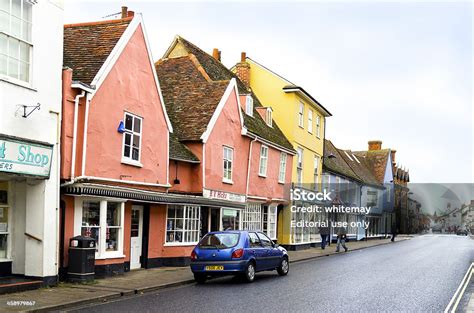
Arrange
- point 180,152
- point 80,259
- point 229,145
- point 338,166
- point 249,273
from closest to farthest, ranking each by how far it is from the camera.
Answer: point 80,259, point 249,273, point 180,152, point 229,145, point 338,166

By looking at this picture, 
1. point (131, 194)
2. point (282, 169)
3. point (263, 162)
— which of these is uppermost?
point (263, 162)

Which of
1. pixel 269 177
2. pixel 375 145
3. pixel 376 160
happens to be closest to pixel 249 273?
pixel 269 177

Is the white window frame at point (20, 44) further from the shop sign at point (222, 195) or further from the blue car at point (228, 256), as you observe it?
the shop sign at point (222, 195)

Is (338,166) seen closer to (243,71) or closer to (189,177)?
(243,71)

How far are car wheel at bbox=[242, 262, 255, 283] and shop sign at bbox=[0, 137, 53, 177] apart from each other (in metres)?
6.05

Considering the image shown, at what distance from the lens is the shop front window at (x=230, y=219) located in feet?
75.9

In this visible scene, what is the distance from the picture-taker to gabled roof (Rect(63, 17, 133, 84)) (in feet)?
50.5

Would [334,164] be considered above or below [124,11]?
below

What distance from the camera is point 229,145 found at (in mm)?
23312

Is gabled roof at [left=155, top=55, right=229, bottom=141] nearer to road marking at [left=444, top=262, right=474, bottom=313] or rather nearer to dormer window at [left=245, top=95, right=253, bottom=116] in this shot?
dormer window at [left=245, top=95, right=253, bottom=116]

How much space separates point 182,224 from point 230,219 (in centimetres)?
416

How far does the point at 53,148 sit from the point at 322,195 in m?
26.6

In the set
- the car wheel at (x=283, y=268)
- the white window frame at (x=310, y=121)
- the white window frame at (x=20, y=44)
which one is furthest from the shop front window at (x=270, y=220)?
the white window frame at (x=20, y=44)

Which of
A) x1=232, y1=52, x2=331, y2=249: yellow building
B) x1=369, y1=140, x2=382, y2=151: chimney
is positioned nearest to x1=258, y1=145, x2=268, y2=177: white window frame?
x1=232, y1=52, x2=331, y2=249: yellow building
